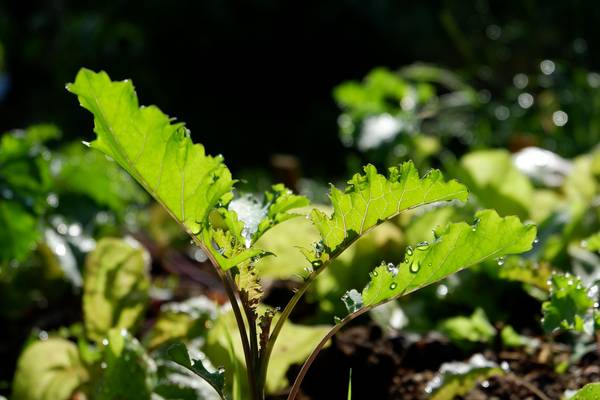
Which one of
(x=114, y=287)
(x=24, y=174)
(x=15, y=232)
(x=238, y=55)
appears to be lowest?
(x=114, y=287)

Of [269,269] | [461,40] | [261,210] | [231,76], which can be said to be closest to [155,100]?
[231,76]

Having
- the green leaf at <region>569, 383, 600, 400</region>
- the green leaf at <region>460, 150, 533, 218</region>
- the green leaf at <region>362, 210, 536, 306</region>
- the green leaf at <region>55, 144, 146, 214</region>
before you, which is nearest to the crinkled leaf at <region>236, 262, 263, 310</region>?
the green leaf at <region>362, 210, 536, 306</region>

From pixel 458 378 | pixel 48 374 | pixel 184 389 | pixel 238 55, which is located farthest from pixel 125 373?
pixel 238 55

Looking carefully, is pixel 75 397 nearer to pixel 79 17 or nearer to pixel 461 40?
pixel 461 40

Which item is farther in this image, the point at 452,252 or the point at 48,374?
the point at 48,374

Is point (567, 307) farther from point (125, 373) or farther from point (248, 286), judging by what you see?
point (125, 373)

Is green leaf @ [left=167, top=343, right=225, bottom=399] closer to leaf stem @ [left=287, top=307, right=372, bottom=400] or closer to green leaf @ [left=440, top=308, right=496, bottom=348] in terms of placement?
leaf stem @ [left=287, top=307, right=372, bottom=400]

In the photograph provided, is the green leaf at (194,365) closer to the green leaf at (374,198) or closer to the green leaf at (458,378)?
the green leaf at (374,198)
